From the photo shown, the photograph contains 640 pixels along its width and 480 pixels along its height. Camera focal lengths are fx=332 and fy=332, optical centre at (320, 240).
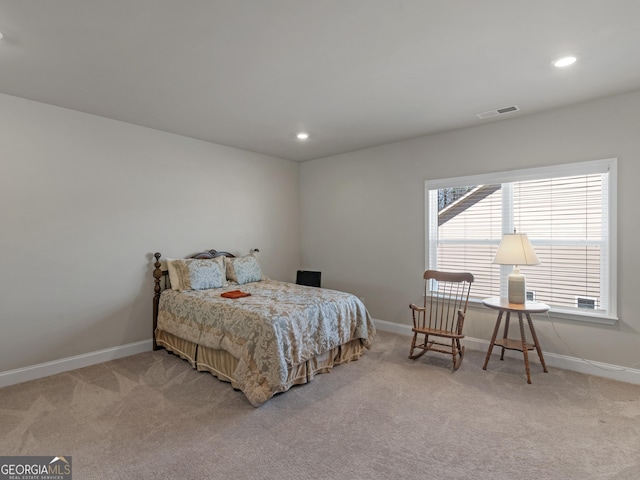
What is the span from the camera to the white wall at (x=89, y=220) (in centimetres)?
311

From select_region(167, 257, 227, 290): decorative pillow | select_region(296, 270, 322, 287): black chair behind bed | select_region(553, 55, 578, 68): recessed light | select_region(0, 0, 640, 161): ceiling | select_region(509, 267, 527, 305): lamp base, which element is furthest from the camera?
select_region(296, 270, 322, 287): black chair behind bed

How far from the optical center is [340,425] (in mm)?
2381

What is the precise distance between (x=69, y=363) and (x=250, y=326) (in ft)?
6.83

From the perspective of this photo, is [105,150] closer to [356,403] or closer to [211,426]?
[211,426]

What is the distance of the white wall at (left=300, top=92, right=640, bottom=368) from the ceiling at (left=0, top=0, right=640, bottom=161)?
29 cm

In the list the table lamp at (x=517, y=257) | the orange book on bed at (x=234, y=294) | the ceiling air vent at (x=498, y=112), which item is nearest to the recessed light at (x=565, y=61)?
the ceiling air vent at (x=498, y=112)

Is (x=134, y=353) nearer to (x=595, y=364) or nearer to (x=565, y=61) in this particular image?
(x=595, y=364)

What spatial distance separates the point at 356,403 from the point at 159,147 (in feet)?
11.9

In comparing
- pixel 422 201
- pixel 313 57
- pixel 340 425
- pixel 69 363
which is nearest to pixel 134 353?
pixel 69 363

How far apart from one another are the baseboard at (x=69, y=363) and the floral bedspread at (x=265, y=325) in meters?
0.40

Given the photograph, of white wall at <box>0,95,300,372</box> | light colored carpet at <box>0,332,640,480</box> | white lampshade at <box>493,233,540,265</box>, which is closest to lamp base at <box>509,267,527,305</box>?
white lampshade at <box>493,233,540,265</box>

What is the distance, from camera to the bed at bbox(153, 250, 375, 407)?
274 centimetres

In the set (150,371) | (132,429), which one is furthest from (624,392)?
(150,371)

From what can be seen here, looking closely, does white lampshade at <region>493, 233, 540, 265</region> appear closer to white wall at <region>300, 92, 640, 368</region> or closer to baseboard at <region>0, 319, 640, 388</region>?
white wall at <region>300, 92, 640, 368</region>
